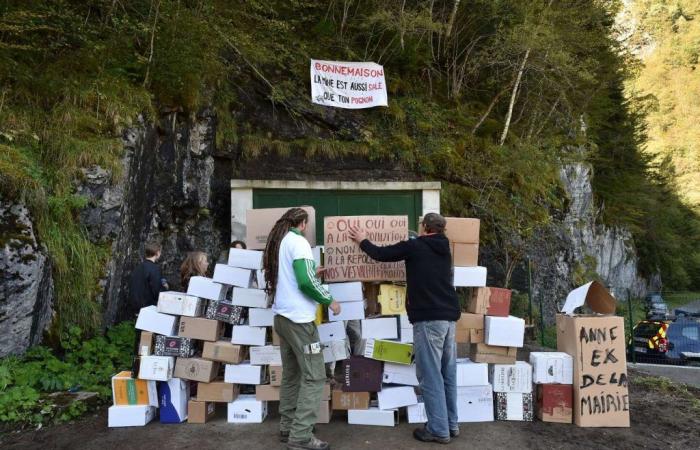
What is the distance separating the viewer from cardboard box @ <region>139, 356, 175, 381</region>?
4609 millimetres

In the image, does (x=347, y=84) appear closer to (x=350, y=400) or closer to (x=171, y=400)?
(x=350, y=400)

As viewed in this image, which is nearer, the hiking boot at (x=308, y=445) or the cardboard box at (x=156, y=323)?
the hiking boot at (x=308, y=445)

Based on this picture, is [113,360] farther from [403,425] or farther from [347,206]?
[347,206]

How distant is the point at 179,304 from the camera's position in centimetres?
480

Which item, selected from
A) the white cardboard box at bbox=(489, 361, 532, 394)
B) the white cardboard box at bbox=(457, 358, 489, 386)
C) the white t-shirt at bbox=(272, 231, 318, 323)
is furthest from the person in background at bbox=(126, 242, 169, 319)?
the white cardboard box at bbox=(489, 361, 532, 394)

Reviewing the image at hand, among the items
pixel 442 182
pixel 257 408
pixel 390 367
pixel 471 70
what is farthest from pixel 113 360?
pixel 471 70

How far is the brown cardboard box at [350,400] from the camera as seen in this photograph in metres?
4.71

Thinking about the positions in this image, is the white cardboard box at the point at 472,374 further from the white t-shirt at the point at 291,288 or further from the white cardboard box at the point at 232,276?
the white cardboard box at the point at 232,276

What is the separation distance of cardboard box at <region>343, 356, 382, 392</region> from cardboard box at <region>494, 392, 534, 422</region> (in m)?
1.25

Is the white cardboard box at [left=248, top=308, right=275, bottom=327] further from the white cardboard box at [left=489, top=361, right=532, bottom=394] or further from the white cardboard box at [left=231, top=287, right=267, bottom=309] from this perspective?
the white cardboard box at [left=489, top=361, right=532, bottom=394]

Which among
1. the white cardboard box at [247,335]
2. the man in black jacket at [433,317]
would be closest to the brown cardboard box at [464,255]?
the man in black jacket at [433,317]

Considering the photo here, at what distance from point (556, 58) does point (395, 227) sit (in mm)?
8879

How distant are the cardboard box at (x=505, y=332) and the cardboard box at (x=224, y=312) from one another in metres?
2.51

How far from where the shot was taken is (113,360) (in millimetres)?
5953
